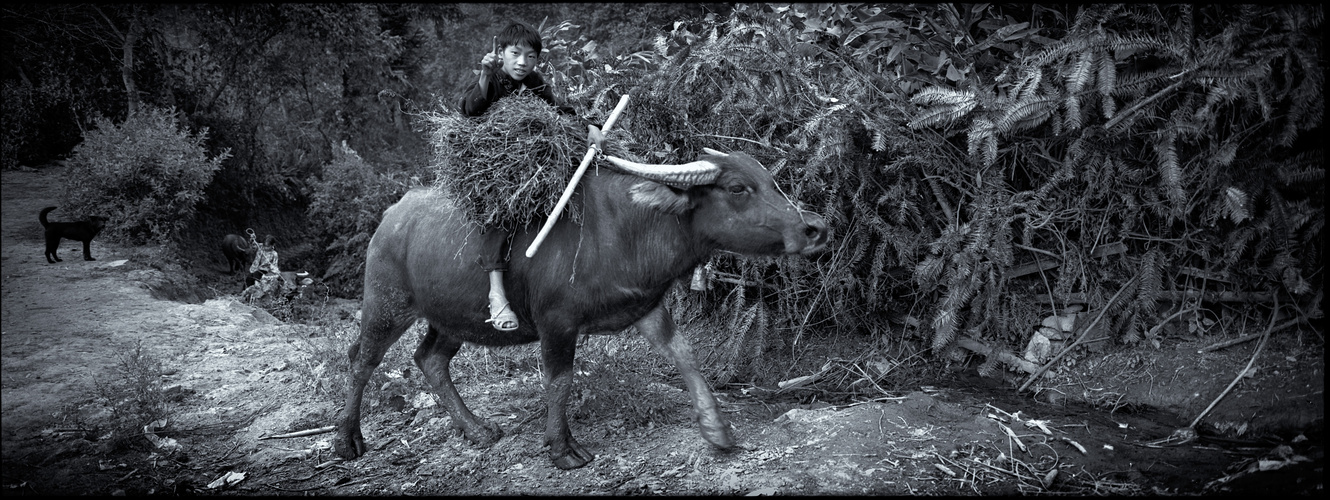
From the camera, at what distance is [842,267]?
5.84m

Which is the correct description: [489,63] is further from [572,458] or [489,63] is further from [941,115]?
[941,115]

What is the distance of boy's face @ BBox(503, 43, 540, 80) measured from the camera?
4.71 meters

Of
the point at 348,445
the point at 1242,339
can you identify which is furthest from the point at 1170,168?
the point at 348,445

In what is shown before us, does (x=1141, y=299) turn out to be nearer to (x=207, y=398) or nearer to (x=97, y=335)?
(x=207, y=398)

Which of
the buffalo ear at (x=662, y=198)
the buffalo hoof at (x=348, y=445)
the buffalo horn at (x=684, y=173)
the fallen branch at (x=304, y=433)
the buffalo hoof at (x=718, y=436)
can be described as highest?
the buffalo horn at (x=684, y=173)

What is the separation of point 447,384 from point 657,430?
1583mm

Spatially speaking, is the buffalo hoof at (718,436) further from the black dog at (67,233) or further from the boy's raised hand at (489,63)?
the black dog at (67,233)

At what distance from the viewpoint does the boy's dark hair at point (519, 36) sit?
15.4 ft

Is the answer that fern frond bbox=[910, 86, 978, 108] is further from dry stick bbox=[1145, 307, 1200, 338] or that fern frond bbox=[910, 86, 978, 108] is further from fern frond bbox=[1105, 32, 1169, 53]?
dry stick bbox=[1145, 307, 1200, 338]

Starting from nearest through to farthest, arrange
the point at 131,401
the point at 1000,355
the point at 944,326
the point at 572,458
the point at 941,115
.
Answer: the point at 572,458 < the point at 941,115 < the point at 944,326 < the point at 1000,355 < the point at 131,401

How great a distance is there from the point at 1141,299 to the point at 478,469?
181 inches

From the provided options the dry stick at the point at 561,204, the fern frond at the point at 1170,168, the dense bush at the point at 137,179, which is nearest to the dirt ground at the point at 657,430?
the fern frond at the point at 1170,168

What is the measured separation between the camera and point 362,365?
207 inches

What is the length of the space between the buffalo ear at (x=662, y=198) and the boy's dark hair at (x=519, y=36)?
1.24 meters
